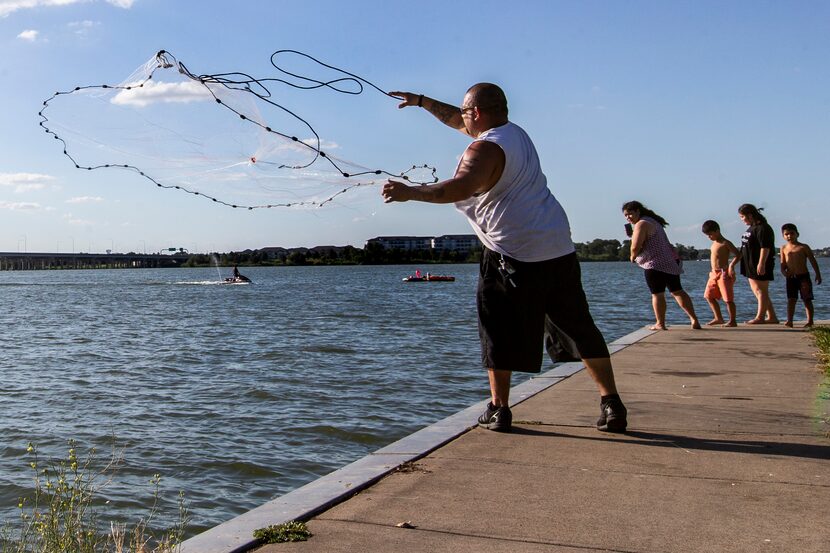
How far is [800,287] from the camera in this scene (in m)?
13.6

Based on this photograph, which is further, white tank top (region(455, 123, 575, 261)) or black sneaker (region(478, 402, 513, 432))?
black sneaker (region(478, 402, 513, 432))

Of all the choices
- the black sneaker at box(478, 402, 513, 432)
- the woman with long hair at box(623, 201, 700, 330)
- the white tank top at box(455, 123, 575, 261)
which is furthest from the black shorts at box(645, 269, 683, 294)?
the white tank top at box(455, 123, 575, 261)

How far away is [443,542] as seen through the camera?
3.57m

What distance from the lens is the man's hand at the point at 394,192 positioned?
15.5ft

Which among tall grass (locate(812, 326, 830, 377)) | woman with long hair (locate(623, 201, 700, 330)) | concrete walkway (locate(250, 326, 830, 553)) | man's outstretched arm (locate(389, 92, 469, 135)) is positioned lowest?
concrete walkway (locate(250, 326, 830, 553))

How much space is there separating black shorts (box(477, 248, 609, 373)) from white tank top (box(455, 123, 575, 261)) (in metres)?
0.10

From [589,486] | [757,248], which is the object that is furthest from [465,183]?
[757,248]

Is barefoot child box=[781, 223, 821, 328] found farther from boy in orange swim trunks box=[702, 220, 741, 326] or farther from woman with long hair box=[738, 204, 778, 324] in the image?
boy in orange swim trunks box=[702, 220, 741, 326]

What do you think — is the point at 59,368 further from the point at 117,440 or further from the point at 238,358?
the point at 117,440

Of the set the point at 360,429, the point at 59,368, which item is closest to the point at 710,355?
the point at 360,429

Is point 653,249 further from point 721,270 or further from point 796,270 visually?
point 796,270

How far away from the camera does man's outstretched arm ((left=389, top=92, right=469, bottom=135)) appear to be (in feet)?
20.1

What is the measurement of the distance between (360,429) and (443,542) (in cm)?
599

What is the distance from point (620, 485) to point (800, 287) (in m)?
10.5
